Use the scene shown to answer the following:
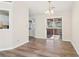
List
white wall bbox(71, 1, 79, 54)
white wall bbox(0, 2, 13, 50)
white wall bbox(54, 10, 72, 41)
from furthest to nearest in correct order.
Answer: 1. white wall bbox(71, 1, 79, 54)
2. white wall bbox(54, 10, 72, 41)
3. white wall bbox(0, 2, 13, 50)

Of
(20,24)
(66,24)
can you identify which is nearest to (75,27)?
(66,24)

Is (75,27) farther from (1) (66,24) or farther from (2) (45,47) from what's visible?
(2) (45,47)

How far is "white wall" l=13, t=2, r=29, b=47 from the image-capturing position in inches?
92.8

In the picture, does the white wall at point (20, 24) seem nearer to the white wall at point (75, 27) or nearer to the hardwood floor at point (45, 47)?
the hardwood floor at point (45, 47)

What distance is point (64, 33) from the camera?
97.2 inches

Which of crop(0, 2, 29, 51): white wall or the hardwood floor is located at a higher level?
crop(0, 2, 29, 51): white wall

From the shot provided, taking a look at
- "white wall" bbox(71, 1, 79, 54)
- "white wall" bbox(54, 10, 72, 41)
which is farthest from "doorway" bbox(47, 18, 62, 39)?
"white wall" bbox(71, 1, 79, 54)

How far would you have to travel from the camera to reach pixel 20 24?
7.89 ft

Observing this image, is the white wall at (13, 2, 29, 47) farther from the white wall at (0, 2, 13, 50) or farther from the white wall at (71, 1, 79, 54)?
the white wall at (71, 1, 79, 54)

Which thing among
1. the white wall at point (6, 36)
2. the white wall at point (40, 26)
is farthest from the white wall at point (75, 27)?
the white wall at point (6, 36)

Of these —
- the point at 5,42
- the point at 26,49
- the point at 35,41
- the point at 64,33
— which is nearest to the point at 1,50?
the point at 5,42

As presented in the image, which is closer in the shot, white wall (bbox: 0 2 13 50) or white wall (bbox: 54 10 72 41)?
white wall (bbox: 0 2 13 50)

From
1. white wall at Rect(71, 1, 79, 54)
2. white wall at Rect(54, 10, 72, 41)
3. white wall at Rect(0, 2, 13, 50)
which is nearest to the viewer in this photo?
white wall at Rect(0, 2, 13, 50)

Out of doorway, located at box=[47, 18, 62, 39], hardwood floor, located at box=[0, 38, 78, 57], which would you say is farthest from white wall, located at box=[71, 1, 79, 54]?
doorway, located at box=[47, 18, 62, 39]
